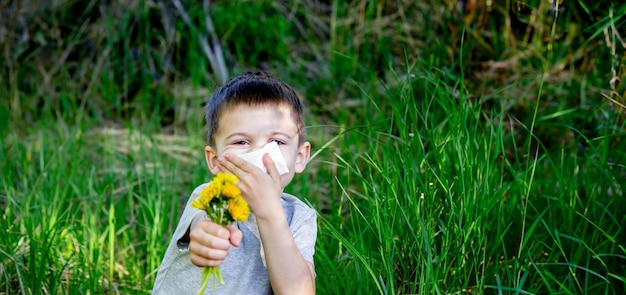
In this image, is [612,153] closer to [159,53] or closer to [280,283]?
[280,283]

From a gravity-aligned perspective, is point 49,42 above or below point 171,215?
above

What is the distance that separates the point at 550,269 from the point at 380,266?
1.99 feet

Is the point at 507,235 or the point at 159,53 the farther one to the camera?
the point at 159,53

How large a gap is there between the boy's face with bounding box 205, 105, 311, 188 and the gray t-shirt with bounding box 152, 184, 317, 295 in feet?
0.44

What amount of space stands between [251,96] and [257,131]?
0.34 feet

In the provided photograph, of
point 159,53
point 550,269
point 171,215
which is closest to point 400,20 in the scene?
point 159,53

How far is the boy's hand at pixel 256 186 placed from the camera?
6.32ft

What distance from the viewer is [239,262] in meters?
2.15

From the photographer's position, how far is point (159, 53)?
5.18 metres

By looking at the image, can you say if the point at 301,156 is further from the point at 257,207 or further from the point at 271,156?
the point at 257,207

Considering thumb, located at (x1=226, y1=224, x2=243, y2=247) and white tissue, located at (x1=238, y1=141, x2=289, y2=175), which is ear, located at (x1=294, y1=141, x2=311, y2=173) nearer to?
white tissue, located at (x1=238, y1=141, x2=289, y2=175)

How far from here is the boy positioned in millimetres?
1954

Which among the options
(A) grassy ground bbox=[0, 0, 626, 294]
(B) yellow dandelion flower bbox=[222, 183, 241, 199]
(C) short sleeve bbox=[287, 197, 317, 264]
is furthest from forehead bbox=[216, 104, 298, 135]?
(B) yellow dandelion flower bbox=[222, 183, 241, 199]

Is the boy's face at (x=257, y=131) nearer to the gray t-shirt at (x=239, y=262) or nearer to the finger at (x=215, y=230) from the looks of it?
the gray t-shirt at (x=239, y=262)
